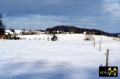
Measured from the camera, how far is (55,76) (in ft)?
56.7

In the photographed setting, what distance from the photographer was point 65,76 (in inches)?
685

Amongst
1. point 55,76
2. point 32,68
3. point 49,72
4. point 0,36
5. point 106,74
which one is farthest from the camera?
point 0,36

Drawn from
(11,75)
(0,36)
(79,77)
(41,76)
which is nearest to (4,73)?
(11,75)

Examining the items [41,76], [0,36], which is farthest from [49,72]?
[0,36]

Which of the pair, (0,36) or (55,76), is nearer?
(55,76)

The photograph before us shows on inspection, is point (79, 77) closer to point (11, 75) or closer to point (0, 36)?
point (11, 75)

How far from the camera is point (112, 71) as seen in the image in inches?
494

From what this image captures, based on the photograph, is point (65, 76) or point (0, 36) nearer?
point (65, 76)

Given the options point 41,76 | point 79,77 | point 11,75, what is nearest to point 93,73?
point 79,77

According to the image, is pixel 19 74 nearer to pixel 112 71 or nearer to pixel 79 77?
pixel 79 77

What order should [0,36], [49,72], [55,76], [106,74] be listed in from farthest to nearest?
[0,36]
[49,72]
[55,76]
[106,74]

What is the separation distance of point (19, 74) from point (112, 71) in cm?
668

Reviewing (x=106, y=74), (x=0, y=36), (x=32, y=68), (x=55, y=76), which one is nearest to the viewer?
(x=106, y=74)

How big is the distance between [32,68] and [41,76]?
10.8ft
